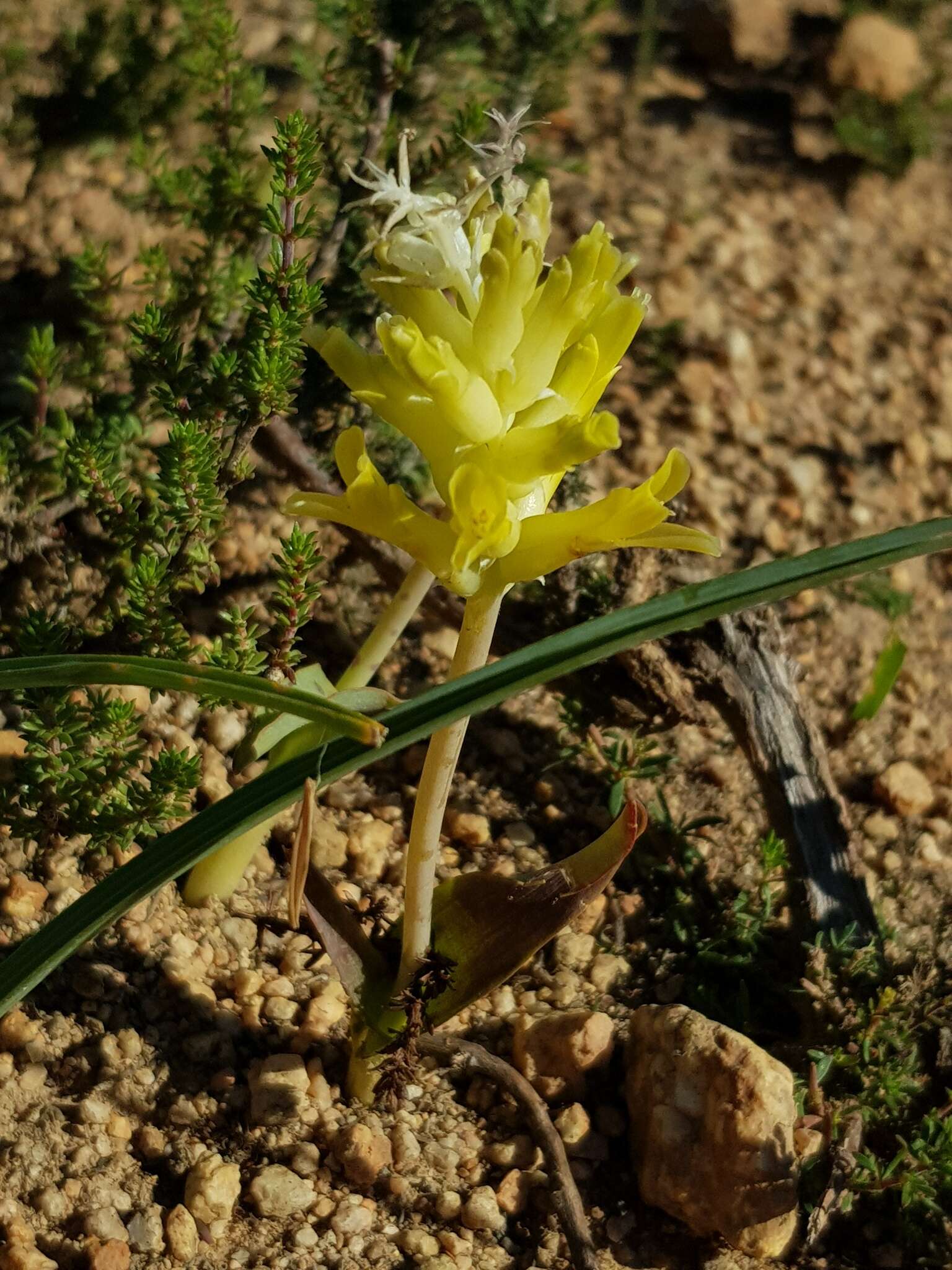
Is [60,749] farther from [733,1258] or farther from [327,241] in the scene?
[733,1258]

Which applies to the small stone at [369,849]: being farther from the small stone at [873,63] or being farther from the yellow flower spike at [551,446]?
the small stone at [873,63]

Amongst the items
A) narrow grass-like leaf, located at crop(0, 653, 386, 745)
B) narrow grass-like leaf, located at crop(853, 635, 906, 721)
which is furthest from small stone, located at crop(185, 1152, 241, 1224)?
narrow grass-like leaf, located at crop(853, 635, 906, 721)

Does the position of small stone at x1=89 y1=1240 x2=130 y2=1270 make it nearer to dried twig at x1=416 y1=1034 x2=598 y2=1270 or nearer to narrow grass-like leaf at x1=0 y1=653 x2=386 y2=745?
dried twig at x1=416 y1=1034 x2=598 y2=1270

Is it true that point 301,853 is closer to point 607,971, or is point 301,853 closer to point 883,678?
point 607,971

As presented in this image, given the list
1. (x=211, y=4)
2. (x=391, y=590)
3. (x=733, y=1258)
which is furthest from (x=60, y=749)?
(x=211, y=4)

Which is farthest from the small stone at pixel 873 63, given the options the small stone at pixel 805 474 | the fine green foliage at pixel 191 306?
the small stone at pixel 805 474

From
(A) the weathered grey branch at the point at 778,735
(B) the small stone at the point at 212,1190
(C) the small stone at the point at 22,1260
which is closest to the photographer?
(C) the small stone at the point at 22,1260

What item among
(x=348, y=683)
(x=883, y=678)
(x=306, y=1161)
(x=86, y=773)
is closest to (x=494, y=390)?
(x=348, y=683)
